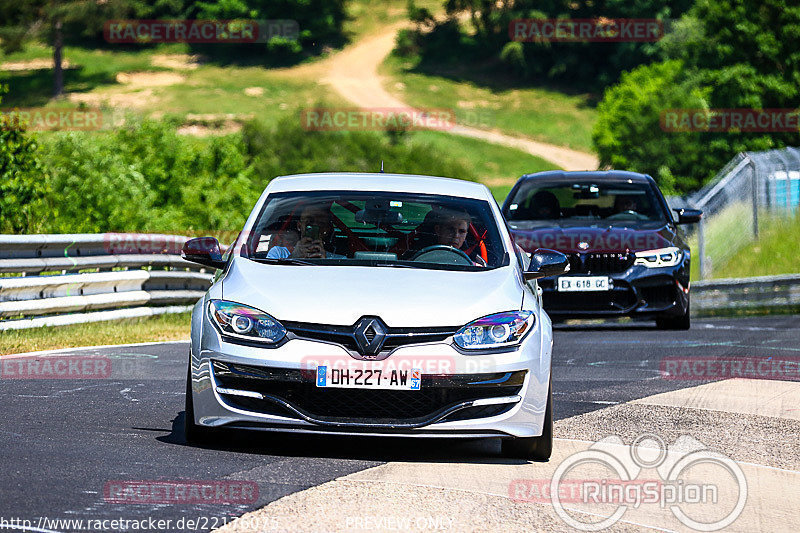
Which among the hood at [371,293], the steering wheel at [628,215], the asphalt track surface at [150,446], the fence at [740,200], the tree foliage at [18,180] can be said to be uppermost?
the hood at [371,293]

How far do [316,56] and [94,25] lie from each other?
22390 millimetres

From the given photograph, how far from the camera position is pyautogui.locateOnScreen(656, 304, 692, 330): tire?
1481cm

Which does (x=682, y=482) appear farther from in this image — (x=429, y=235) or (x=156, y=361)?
(x=156, y=361)

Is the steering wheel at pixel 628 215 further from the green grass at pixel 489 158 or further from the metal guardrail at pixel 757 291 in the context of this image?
the green grass at pixel 489 158

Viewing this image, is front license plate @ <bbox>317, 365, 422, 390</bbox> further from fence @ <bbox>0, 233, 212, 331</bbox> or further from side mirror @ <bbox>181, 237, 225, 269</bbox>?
fence @ <bbox>0, 233, 212, 331</bbox>

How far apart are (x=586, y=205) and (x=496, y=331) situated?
8.44 m

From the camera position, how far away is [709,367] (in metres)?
11.4

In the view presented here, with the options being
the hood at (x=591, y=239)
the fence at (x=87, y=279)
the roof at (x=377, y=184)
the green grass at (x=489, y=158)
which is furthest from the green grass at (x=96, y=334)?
the green grass at (x=489, y=158)

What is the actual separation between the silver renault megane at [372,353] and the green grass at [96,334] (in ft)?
18.7

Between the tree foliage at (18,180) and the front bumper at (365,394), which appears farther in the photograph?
the tree foliage at (18,180)

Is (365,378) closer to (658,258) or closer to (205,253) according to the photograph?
(205,253)

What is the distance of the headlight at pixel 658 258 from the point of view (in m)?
13.9

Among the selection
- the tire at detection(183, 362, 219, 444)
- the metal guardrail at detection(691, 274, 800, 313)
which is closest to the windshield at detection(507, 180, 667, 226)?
the metal guardrail at detection(691, 274, 800, 313)

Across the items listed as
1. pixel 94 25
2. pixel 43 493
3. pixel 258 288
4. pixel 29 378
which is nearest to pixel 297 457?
pixel 258 288
